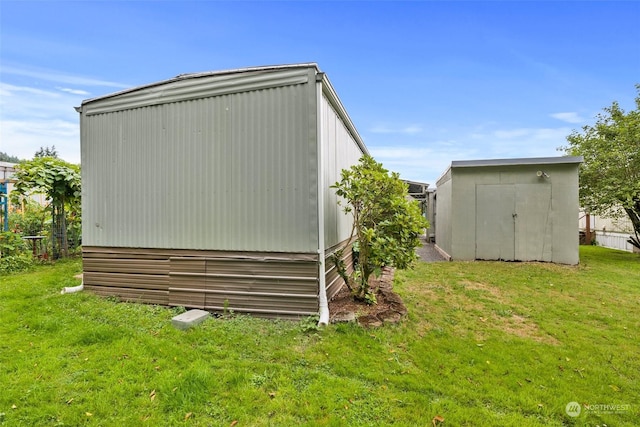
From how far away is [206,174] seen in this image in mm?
3928

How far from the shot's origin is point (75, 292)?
180 inches

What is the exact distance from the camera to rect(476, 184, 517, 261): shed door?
7.51 m

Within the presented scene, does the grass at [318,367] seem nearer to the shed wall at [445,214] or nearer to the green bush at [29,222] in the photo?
the shed wall at [445,214]

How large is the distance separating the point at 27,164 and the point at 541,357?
31.2 ft

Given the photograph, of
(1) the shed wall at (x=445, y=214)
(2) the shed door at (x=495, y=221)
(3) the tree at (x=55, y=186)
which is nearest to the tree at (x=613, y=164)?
(2) the shed door at (x=495, y=221)

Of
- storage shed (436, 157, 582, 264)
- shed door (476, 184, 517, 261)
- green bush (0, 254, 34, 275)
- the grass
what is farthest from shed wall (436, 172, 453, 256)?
green bush (0, 254, 34, 275)

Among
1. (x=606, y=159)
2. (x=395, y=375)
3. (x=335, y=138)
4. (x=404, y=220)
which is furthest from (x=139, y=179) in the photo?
(x=606, y=159)

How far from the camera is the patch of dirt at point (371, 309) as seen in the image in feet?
11.3

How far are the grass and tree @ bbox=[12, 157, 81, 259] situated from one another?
10.5 feet

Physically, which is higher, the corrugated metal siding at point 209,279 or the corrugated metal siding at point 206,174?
the corrugated metal siding at point 206,174

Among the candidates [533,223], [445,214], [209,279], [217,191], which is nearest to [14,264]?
[209,279]

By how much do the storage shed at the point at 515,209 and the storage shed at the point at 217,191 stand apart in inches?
186

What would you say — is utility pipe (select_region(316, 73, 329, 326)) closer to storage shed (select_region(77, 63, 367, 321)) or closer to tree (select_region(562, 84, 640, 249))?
storage shed (select_region(77, 63, 367, 321))

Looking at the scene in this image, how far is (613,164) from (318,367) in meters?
11.1
